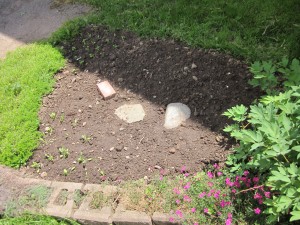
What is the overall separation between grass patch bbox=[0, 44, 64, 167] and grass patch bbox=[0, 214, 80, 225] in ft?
2.14

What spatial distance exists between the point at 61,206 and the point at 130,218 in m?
0.68

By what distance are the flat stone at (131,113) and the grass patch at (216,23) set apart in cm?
111

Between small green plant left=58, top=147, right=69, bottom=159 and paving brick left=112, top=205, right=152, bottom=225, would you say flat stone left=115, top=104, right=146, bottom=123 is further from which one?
paving brick left=112, top=205, right=152, bottom=225

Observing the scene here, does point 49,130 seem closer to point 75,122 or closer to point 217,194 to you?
point 75,122

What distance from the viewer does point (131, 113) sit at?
151 inches

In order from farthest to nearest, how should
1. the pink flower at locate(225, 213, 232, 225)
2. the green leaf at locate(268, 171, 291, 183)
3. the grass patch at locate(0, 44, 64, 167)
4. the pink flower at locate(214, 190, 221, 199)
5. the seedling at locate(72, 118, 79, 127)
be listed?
the seedling at locate(72, 118, 79, 127)
the grass patch at locate(0, 44, 64, 167)
the pink flower at locate(214, 190, 221, 199)
the pink flower at locate(225, 213, 232, 225)
the green leaf at locate(268, 171, 291, 183)

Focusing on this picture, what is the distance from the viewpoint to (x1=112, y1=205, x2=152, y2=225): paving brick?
9.54 feet

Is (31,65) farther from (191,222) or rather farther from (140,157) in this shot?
(191,222)

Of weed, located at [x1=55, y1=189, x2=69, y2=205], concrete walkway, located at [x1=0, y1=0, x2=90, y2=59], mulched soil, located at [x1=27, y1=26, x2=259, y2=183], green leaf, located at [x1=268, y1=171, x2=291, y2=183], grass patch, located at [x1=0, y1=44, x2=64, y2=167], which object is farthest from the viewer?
concrete walkway, located at [x1=0, y1=0, x2=90, y2=59]

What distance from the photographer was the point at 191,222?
2.81m

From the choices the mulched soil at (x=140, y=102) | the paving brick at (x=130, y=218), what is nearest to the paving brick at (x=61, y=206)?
the mulched soil at (x=140, y=102)

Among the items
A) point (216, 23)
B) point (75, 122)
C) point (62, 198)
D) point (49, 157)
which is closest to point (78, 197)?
point (62, 198)

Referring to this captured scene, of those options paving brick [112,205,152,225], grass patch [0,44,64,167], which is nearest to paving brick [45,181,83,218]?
paving brick [112,205,152,225]

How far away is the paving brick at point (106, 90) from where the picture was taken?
13.3 ft
